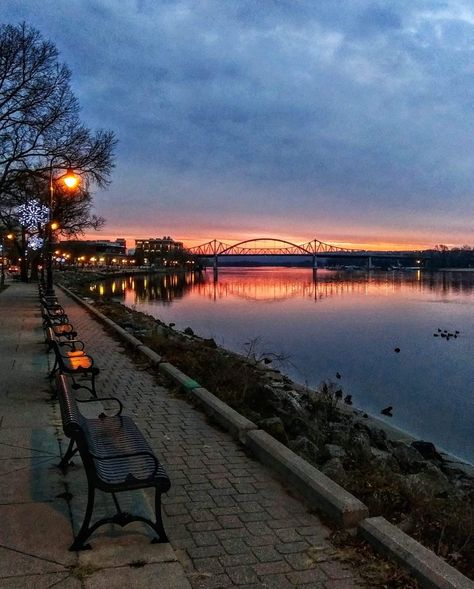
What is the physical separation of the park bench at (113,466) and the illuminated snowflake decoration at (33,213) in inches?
1015

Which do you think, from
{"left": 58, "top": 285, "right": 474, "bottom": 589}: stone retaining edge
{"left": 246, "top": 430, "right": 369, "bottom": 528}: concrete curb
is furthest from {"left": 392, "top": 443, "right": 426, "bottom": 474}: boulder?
{"left": 246, "top": 430, "right": 369, "bottom": 528}: concrete curb

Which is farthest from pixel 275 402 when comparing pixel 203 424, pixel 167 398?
pixel 203 424

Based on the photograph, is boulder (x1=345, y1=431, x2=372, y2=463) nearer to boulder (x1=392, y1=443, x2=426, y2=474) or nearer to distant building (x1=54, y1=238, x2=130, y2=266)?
boulder (x1=392, y1=443, x2=426, y2=474)

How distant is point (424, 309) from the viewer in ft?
144

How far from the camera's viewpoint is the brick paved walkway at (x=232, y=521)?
12.3 ft

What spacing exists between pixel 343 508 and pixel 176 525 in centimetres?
128

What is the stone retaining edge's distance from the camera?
362 centimetres

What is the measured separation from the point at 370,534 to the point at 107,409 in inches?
182

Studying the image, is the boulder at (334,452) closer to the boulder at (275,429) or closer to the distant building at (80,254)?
the boulder at (275,429)

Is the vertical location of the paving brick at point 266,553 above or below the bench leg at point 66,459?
below

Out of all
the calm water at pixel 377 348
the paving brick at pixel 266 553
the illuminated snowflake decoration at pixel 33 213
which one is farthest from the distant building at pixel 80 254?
the paving brick at pixel 266 553

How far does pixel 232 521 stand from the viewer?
4.52 meters

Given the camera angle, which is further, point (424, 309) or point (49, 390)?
point (424, 309)

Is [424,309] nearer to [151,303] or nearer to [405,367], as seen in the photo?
[151,303]
